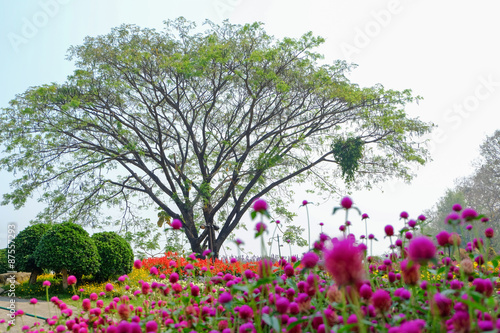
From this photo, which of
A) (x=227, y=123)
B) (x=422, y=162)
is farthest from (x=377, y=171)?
(x=227, y=123)

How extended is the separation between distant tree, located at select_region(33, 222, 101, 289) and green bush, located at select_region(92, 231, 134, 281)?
474 mm

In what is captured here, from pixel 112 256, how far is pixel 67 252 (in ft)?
4.18

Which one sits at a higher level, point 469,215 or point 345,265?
point 469,215

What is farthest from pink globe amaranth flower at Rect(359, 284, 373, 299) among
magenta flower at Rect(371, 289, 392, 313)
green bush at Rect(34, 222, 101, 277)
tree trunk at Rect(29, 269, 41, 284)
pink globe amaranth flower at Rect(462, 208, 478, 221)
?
tree trunk at Rect(29, 269, 41, 284)

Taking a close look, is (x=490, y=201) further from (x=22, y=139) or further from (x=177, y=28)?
(x=22, y=139)

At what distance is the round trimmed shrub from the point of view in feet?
31.3

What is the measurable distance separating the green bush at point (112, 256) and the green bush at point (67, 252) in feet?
1.59

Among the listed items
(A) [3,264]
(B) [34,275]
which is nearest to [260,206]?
(B) [34,275]

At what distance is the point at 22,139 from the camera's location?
13492 millimetres

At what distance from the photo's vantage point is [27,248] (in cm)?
982

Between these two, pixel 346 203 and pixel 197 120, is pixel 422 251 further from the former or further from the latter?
pixel 197 120

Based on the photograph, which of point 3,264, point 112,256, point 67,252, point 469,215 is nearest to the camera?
point 469,215

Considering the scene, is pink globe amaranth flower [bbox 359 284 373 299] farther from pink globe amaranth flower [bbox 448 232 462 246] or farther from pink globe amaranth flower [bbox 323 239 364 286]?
pink globe amaranth flower [bbox 323 239 364 286]

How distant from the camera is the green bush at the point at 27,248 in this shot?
9.53m
